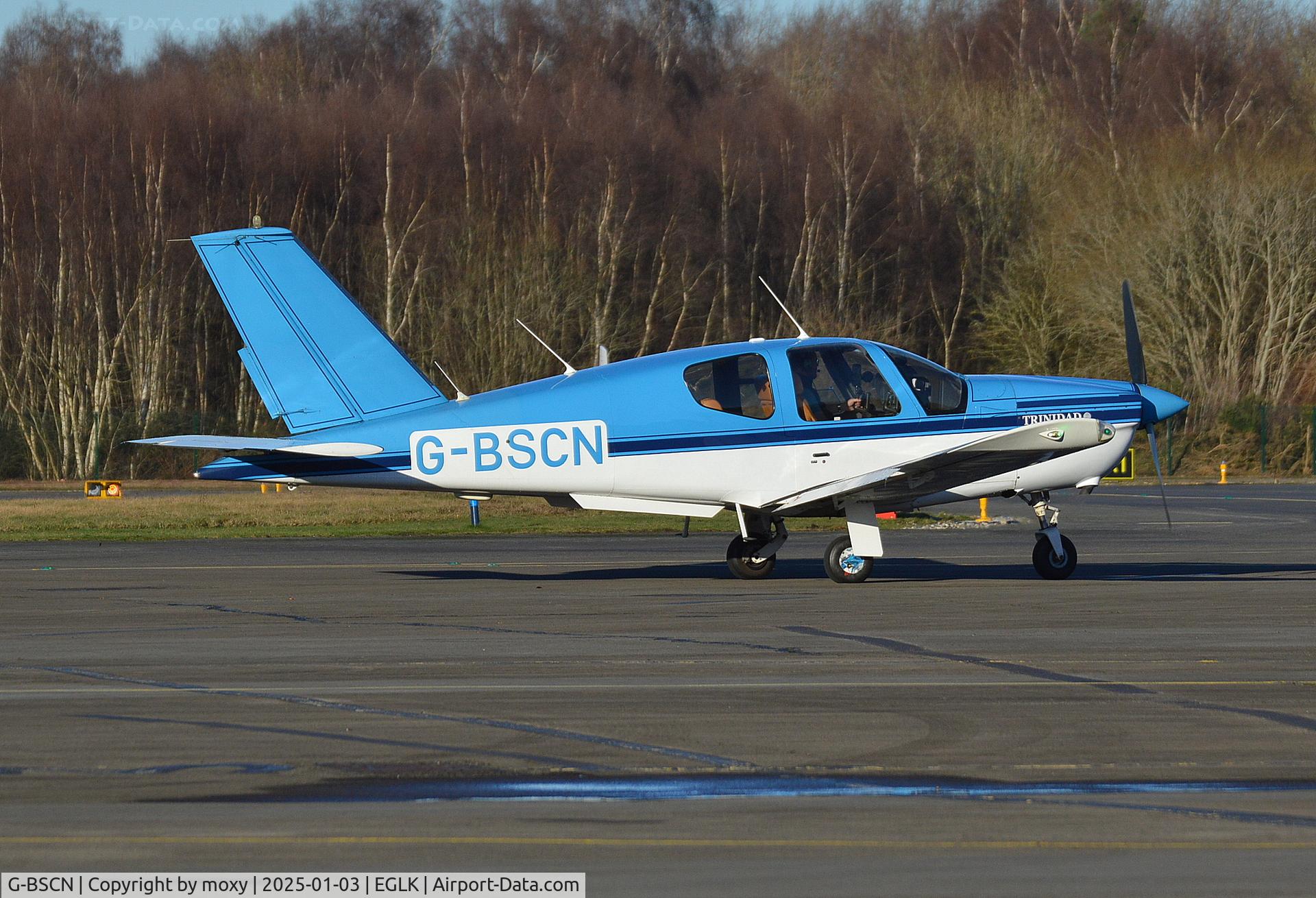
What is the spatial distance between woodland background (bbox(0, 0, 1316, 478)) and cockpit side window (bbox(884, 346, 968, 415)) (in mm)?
31384

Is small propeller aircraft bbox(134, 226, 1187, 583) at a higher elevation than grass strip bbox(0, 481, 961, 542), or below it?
higher

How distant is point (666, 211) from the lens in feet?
177

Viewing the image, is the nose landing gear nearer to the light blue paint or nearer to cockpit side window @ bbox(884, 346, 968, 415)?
cockpit side window @ bbox(884, 346, 968, 415)

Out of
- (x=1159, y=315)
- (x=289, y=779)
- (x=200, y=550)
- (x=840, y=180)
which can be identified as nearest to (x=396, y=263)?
(x=840, y=180)

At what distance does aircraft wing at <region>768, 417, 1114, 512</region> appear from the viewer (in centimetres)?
1391

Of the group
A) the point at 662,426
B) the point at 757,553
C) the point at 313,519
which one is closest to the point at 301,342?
the point at 662,426

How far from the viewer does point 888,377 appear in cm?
1452

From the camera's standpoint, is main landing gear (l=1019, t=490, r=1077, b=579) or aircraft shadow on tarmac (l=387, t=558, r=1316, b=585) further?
aircraft shadow on tarmac (l=387, t=558, r=1316, b=585)

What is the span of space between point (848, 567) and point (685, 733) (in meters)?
7.33

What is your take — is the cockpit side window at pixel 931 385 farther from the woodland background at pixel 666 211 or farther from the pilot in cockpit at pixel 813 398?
the woodland background at pixel 666 211

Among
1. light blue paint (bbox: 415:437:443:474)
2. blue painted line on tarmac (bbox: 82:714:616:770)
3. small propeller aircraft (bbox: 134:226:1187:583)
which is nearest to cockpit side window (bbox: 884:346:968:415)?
Answer: small propeller aircraft (bbox: 134:226:1187:583)

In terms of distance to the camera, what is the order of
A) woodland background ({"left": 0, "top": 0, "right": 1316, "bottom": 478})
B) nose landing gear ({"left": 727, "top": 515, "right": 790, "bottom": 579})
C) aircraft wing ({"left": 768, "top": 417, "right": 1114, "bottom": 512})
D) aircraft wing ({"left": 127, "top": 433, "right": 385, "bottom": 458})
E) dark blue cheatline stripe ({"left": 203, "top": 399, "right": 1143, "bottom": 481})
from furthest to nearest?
1. woodland background ({"left": 0, "top": 0, "right": 1316, "bottom": 478})
2. nose landing gear ({"left": 727, "top": 515, "right": 790, "bottom": 579})
3. aircraft wing ({"left": 768, "top": 417, "right": 1114, "bottom": 512})
4. dark blue cheatline stripe ({"left": 203, "top": 399, "right": 1143, "bottom": 481})
5. aircraft wing ({"left": 127, "top": 433, "right": 385, "bottom": 458})

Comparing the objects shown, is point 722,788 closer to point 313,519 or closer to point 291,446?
point 291,446

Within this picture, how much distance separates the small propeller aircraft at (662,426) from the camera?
555 inches
